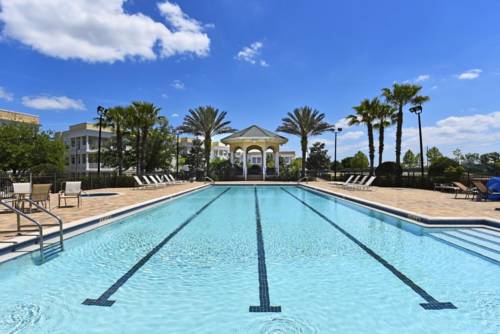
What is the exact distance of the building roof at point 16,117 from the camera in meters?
38.7

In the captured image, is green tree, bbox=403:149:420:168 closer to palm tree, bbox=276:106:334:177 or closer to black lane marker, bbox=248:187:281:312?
palm tree, bbox=276:106:334:177

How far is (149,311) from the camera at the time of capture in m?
3.55

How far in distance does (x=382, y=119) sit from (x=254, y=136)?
13.1m

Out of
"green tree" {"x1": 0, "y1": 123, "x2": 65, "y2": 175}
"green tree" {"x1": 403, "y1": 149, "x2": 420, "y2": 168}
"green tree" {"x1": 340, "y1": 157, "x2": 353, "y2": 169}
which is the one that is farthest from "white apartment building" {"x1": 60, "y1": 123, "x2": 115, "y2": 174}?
"green tree" {"x1": 403, "y1": 149, "x2": 420, "y2": 168}

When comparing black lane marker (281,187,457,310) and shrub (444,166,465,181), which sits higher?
shrub (444,166,465,181)

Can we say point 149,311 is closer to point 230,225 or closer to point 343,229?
point 230,225

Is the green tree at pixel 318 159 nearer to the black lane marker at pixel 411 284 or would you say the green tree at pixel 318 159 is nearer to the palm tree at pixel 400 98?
the palm tree at pixel 400 98

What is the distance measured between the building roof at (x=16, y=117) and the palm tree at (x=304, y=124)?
31740 millimetres

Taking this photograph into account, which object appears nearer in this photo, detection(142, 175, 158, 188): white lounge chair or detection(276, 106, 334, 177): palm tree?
detection(142, 175, 158, 188): white lounge chair

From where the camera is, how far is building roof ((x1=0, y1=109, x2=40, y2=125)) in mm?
38656

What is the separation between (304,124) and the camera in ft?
110

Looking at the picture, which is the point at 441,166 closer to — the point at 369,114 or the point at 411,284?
the point at 369,114

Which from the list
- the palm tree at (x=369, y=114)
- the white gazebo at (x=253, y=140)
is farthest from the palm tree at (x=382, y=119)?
the white gazebo at (x=253, y=140)

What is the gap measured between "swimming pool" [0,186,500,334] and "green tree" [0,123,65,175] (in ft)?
91.5
